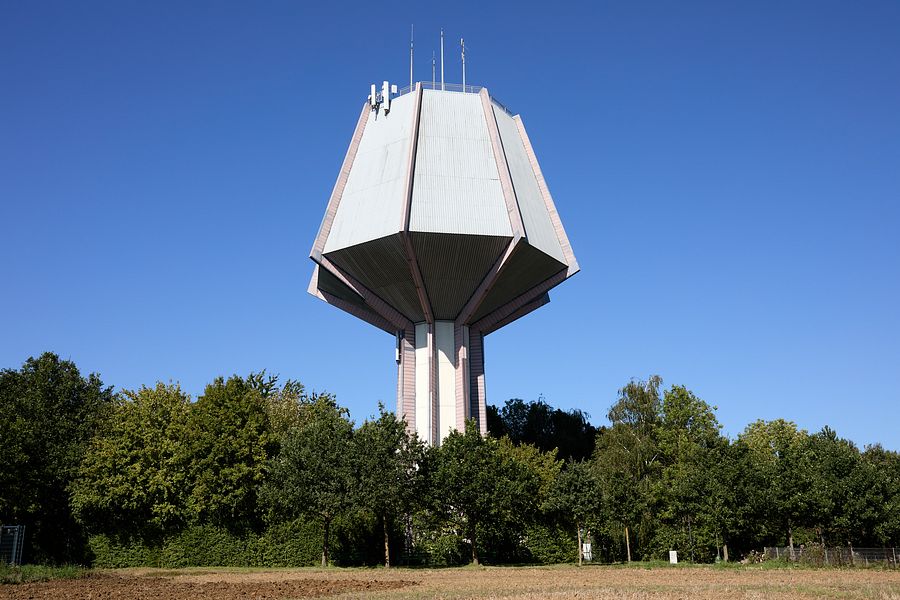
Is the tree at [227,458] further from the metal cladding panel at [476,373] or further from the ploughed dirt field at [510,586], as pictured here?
the metal cladding panel at [476,373]

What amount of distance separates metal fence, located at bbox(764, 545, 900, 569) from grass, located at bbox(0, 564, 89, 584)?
98.2 feet

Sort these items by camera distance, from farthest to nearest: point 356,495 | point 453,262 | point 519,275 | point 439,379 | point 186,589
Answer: point 439,379
point 519,275
point 453,262
point 356,495
point 186,589

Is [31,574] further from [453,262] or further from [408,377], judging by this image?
[408,377]

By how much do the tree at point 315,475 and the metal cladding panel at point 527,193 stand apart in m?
16.2

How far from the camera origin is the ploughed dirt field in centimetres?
2244

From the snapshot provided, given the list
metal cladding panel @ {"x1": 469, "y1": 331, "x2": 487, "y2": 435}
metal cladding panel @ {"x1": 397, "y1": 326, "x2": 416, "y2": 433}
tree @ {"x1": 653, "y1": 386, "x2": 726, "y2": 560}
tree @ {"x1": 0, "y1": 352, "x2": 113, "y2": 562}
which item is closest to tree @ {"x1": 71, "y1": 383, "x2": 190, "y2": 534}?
tree @ {"x1": 0, "y1": 352, "x2": 113, "y2": 562}

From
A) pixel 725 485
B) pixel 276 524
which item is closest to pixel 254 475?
pixel 276 524

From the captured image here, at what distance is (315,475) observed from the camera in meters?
41.7

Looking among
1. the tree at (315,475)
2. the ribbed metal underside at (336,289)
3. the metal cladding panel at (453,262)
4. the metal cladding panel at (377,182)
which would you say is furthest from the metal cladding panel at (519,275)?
the tree at (315,475)

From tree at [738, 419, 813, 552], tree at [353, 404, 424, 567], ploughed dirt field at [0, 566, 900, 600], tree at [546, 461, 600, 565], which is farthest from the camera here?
tree at [546, 461, 600, 565]

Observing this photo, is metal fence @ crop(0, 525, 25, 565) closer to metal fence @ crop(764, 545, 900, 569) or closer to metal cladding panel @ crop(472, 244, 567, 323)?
metal cladding panel @ crop(472, 244, 567, 323)

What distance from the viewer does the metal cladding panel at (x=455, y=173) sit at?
49125 millimetres

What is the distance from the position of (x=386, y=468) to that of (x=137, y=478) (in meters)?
13.3

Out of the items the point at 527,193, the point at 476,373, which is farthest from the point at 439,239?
the point at 476,373
